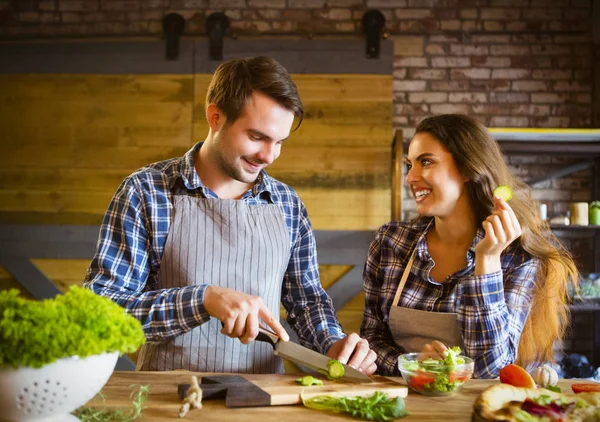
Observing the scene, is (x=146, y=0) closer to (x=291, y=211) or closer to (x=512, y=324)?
(x=291, y=211)

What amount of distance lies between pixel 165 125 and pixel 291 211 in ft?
9.10

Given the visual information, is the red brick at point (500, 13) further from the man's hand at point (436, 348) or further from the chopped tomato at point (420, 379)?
the chopped tomato at point (420, 379)

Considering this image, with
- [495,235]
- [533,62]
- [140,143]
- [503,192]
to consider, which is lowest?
[495,235]

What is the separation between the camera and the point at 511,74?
4.68 metres

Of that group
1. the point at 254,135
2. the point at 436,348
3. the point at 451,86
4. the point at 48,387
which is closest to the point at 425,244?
the point at 436,348

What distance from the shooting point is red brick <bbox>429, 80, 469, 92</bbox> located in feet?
15.4

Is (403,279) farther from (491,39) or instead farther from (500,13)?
(500,13)

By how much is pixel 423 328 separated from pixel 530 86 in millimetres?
3145

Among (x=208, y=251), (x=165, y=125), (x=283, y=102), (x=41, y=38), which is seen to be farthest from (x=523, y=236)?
(x=41, y=38)

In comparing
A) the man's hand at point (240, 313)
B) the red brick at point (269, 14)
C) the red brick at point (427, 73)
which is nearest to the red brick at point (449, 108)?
the red brick at point (427, 73)

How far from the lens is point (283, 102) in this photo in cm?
207

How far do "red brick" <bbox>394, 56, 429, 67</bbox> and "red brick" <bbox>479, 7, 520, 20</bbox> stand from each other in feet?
1.90

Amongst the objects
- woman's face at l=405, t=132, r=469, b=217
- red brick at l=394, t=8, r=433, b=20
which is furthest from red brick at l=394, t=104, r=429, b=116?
woman's face at l=405, t=132, r=469, b=217

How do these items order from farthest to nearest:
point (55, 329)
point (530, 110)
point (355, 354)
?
1. point (530, 110)
2. point (355, 354)
3. point (55, 329)
